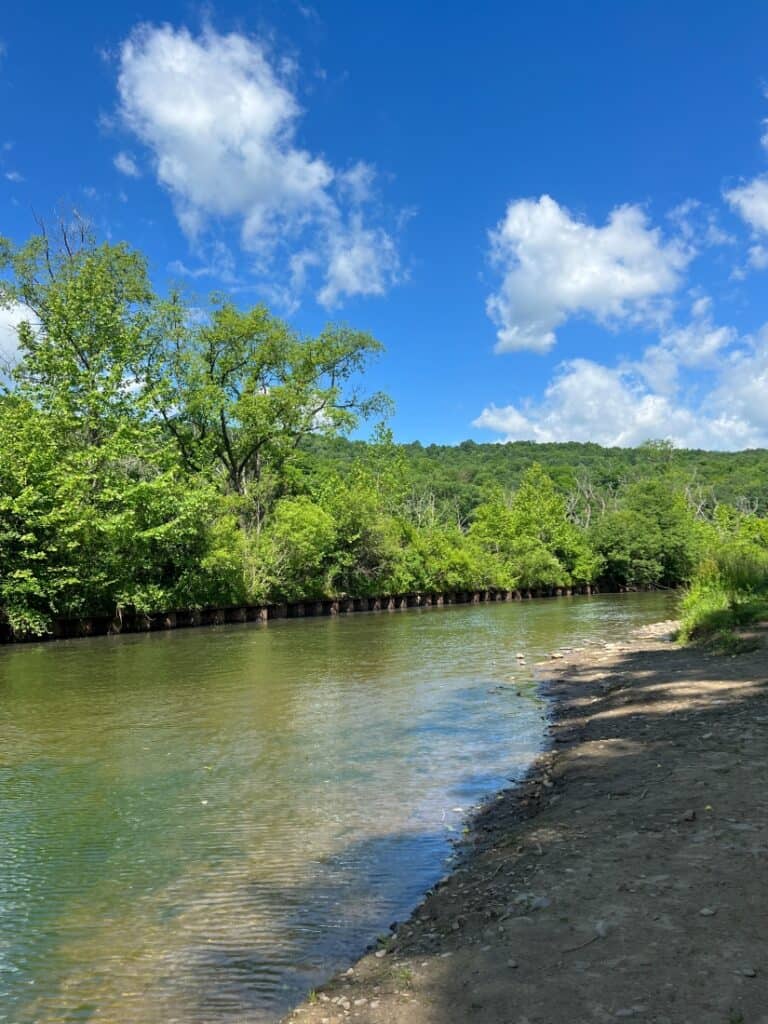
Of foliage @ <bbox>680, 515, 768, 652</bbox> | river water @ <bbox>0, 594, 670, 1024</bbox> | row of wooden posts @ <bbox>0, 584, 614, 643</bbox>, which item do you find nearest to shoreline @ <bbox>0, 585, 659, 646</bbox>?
row of wooden posts @ <bbox>0, 584, 614, 643</bbox>

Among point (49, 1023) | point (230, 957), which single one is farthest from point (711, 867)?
point (49, 1023)

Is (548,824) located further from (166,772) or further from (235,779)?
(166,772)

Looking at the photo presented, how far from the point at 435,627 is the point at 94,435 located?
61.8 feet

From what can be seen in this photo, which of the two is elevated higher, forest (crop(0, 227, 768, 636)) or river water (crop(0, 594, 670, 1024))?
forest (crop(0, 227, 768, 636))

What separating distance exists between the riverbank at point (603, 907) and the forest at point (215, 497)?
44.9 feet

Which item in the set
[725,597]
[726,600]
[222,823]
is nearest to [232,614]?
[725,597]

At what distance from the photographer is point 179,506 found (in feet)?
117

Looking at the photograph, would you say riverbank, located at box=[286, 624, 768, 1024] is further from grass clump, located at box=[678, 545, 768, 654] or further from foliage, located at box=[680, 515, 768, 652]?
foliage, located at box=[680, 515, 768, 652]

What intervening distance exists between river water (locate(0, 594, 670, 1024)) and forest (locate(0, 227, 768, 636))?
11.3 m

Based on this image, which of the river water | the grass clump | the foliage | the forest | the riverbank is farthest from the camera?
the forest

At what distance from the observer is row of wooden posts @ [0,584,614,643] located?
33.3 metres

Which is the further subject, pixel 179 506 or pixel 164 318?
pixel 164 318

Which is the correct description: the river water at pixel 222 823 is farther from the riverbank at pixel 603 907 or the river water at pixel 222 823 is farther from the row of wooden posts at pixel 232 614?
the row of wooden posts at pixel 232 614

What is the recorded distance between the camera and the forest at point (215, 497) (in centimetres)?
3052
